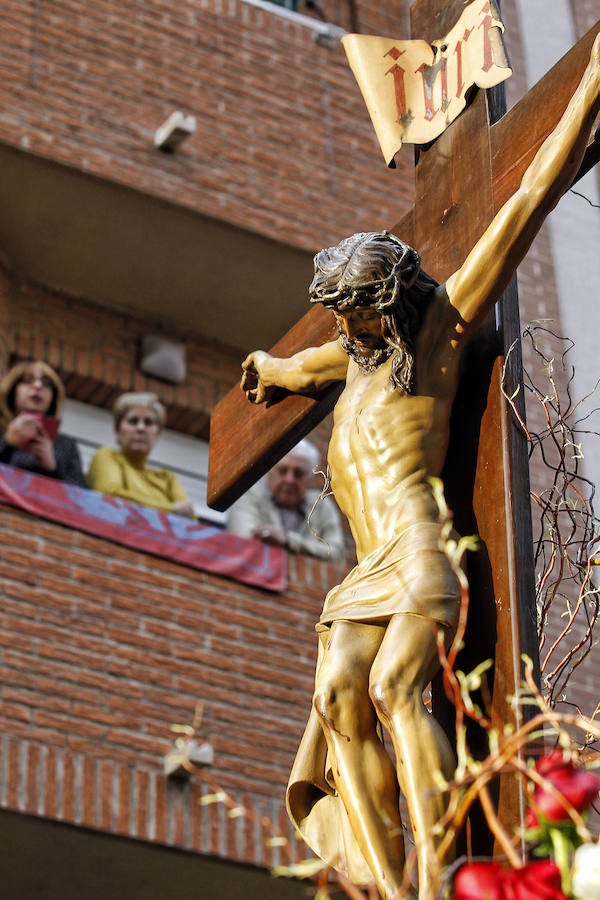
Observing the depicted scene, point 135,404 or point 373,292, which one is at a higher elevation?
point 135,404

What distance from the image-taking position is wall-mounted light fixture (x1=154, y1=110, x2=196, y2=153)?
9.34 m

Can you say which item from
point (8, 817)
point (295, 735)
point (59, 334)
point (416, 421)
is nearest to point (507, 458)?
point (416, 421)

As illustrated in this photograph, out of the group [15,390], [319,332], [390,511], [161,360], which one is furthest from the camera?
[161,360]

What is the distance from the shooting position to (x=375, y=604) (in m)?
3.72

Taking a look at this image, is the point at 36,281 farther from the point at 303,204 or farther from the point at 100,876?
the point at 100,876

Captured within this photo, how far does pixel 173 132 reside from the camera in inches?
368

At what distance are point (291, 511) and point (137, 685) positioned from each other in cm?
142

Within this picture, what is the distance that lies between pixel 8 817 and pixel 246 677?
53.0 inches

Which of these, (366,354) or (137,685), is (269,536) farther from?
(366,354)

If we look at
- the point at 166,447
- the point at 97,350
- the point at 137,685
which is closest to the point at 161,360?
the point at 97,350

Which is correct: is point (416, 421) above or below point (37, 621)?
below

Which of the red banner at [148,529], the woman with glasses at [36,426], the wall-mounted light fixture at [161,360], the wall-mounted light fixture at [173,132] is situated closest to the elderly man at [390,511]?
the red banner at [148,529]

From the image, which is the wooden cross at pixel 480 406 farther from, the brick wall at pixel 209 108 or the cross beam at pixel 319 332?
the brick wall at pixel 209 108

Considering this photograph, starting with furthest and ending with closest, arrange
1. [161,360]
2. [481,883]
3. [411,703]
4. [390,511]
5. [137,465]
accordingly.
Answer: [161,360]
[137,465]
[390,511]
[411,703]
[481,883]
